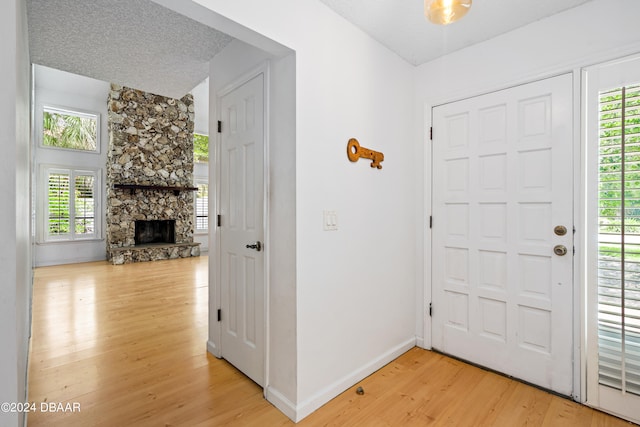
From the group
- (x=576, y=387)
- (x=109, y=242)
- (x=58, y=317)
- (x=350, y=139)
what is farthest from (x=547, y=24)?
(x=109, y=242)

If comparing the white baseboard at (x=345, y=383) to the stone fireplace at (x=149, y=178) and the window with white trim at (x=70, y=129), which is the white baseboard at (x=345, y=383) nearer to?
the stone fireplace at (x=149, y=178)

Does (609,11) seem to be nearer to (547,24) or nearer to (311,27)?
(547,24)

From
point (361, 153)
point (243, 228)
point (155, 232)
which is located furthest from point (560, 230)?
point (155, 232)

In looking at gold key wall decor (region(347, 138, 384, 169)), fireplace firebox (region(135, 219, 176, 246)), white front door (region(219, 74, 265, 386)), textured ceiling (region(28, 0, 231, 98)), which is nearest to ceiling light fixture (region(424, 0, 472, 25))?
gold key wall decor (region(347, 138, 384, 169))

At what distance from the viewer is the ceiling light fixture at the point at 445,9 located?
1268 millimetres

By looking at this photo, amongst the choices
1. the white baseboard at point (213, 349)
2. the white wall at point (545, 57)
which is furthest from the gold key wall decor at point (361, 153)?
the white baseboard at point (213, 349)

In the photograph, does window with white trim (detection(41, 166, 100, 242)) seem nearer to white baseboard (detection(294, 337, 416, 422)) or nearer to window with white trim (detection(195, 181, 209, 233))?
window with white trim (detection(195, 181, 209, 233))

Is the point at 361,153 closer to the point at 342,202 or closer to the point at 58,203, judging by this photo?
the point at 342,202

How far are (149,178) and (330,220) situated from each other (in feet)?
21.8

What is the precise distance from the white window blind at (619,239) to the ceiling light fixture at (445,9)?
1.36 m

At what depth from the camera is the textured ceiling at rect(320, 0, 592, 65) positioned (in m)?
2.01

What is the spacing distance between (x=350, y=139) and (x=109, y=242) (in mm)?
6927

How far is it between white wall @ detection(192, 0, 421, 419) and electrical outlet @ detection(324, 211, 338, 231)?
4 cm

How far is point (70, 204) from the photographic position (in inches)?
266
